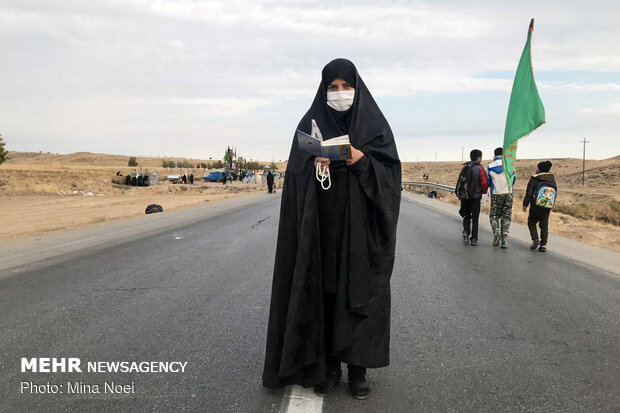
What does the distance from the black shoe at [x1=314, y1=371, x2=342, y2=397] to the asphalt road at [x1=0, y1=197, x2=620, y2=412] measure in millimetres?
77

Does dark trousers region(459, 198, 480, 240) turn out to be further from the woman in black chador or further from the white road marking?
the white road marking

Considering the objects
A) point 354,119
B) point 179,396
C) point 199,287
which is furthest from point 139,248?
point 354,119

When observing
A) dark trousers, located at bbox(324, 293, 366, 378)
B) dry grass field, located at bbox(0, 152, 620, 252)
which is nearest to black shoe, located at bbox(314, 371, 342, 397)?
dark trousers, located at bbox(324, 293, 366, 378)

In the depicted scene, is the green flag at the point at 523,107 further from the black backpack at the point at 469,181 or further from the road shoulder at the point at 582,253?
the road shoulder at the point at 582,253

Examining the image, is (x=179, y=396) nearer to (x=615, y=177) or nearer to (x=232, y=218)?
(x=232, y=218)

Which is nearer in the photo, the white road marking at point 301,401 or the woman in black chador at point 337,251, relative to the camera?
the white road marking at point 301,401

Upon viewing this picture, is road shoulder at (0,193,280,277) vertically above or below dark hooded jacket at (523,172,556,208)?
below

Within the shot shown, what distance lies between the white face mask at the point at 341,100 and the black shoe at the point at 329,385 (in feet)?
6.15

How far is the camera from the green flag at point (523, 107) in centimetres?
670

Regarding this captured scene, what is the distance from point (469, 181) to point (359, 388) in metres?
Answer: 7.53

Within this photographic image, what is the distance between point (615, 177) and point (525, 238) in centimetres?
6178

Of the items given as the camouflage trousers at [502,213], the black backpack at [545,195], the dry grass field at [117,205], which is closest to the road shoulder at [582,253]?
the camouflage trousers at [502,213]

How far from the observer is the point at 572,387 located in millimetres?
3189

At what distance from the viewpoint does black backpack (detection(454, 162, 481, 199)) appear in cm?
957
